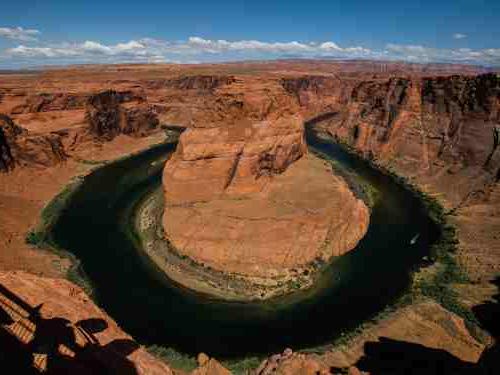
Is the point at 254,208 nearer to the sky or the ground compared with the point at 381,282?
nearer to the sky

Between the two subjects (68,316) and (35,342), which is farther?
(68,316)

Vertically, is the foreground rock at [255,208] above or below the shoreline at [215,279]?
above

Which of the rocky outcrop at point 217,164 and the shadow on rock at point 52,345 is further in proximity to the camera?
the rocky outcrop at point 217,164

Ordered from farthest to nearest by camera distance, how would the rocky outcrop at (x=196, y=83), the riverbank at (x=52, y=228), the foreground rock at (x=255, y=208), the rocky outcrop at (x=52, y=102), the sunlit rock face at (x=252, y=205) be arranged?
the rocky outcrop at (x=196, y=83)
the rocky outcrop at (x=52, y=102)
the sunlit rock face at (x=252, y=205)
the foreground rock at (x=255, y=208)
the riverbank at (x=52, y=228)

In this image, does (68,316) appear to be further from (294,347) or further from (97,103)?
(97,103)

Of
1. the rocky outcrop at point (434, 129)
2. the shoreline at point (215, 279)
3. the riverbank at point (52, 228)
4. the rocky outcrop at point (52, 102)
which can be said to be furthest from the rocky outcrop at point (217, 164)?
the rocky outcrop at point (52, 102)

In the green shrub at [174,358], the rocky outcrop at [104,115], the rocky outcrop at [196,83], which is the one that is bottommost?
the green shrub at [174,358]

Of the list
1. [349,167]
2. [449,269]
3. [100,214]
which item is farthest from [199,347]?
[349,167]

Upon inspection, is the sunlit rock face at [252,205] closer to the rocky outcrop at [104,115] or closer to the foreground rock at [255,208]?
the foreground rock at [255,208]
